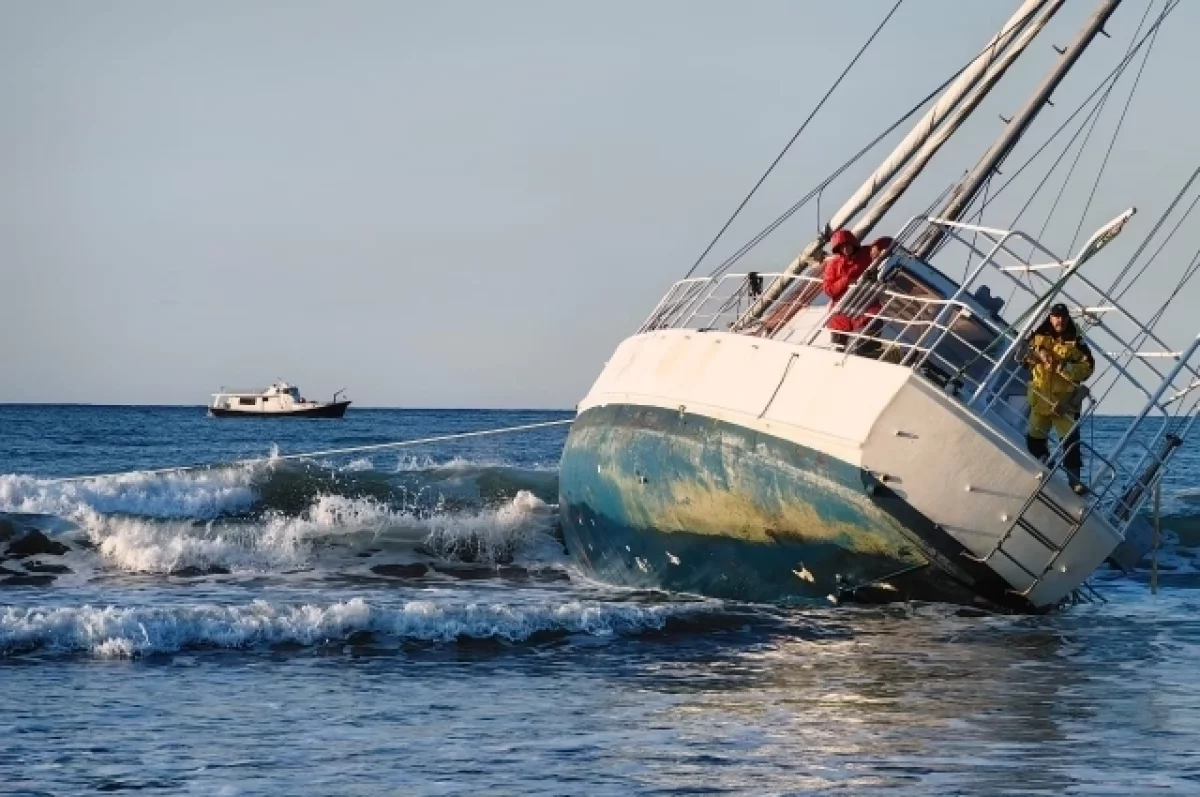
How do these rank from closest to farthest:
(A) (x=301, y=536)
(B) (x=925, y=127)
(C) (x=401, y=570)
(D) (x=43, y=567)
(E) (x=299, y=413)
Result: 1. (B) (x=925, y=127)
2. (D) (x=43, y=567)
3. (C) (x=401, y=570)
4. (A) (x=301, y=536)
5. (E) (x=299, y=413)

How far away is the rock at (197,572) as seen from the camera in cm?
2422

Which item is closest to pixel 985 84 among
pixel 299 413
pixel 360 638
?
pixel 360 638

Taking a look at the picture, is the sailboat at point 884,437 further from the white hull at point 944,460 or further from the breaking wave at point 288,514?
the breaking wave at point 288,514

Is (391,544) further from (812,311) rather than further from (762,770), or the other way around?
(762,770)

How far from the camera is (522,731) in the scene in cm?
1245

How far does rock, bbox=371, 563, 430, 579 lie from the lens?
81.8 ft

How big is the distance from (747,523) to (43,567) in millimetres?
11319

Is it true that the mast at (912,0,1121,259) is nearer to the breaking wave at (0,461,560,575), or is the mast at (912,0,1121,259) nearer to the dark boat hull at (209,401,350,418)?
the breaking wave at (0,461,560,575)

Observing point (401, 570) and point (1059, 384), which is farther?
point (401, 570)

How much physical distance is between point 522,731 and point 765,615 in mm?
6207

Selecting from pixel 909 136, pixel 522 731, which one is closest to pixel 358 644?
pixel 522 731

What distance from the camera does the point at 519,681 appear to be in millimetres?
14805

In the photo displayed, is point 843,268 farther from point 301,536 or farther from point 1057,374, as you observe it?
point 301,536

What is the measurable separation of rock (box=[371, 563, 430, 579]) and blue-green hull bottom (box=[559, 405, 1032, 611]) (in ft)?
11.6
